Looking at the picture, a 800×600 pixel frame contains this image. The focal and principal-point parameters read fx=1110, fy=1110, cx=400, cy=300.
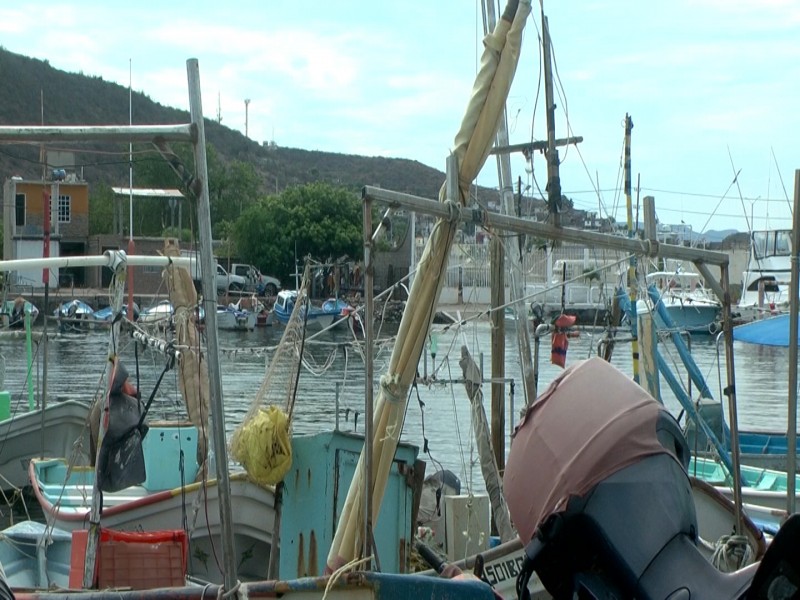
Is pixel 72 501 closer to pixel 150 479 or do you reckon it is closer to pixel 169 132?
pixel 150 479

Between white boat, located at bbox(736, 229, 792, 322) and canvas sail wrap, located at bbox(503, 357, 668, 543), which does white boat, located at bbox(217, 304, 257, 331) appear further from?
canvas sail wrap, located at bbox(503, 357, 668, 543)

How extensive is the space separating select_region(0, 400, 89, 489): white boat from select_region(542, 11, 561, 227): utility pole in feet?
38.2

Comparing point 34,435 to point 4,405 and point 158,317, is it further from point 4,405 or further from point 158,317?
point 158,317

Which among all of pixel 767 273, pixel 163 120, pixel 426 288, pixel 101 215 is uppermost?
pixel 163 120

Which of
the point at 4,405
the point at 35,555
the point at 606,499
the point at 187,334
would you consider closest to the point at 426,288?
the point at 606,499

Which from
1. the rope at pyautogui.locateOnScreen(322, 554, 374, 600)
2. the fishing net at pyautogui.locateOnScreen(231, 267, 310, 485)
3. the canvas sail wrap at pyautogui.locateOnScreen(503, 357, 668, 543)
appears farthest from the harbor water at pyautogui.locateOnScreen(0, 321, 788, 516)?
the canvas sail wrap at pyautogui.locateOnScreen(503, 357, 668, 543)

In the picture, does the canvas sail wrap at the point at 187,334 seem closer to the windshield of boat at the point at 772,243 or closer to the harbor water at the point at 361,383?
the harbor water at the point at 361,383

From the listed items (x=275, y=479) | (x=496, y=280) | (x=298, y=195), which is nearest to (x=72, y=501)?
(x=275, y=479)

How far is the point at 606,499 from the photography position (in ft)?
12.3

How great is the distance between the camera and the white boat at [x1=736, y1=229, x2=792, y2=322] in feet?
78.8

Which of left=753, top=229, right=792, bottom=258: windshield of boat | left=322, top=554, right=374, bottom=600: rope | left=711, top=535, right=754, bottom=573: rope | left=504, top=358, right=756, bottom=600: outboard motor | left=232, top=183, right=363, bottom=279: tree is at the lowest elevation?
left=711, top=535, right=754, bottom=573: rope

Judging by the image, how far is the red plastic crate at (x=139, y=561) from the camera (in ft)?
29.1

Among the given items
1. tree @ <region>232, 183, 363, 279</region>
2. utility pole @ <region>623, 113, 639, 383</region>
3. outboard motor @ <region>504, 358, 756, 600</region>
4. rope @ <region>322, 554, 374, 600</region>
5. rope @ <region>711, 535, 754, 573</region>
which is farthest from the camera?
tree @ <region>232, 183, 363, 279</region>

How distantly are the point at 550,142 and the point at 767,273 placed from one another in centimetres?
3337
